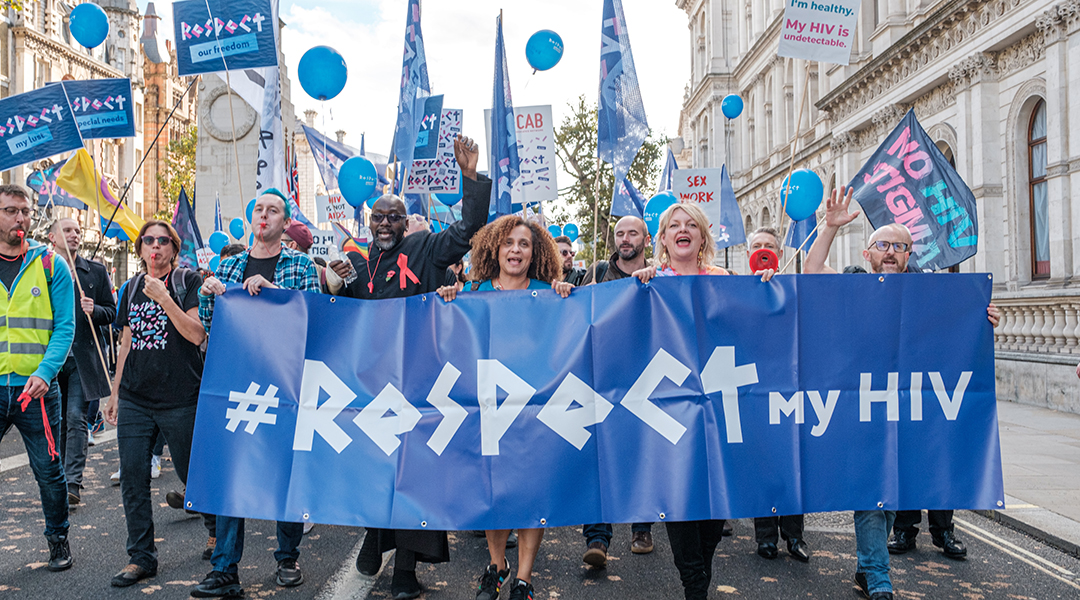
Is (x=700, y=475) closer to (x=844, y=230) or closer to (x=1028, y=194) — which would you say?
(x=1028, y=194)

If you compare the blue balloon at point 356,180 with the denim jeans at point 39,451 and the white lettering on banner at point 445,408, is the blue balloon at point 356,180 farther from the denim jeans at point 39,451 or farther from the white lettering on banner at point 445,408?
the white lettering on banner at point 445,408

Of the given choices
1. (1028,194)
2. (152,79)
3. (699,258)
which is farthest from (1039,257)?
(152,79)

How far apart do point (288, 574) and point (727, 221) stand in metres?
9.63

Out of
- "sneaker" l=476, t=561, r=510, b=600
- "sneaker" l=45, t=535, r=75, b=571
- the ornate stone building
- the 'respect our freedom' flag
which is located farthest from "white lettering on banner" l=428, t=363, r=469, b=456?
the ornate stone building

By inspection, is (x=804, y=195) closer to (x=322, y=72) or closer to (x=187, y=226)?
(x=322, y=72)

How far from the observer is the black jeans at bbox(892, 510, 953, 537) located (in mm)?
4953

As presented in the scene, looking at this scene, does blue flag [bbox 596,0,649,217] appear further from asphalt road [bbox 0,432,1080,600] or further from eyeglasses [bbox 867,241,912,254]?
asphalt road [bbox 0,432,1080,600]

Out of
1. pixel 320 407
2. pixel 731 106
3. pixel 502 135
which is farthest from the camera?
pixel 731 106

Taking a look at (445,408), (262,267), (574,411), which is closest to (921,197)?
(574,411)

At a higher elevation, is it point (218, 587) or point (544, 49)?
point (544, 49)

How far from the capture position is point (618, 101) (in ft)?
26.7

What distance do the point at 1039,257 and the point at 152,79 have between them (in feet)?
218

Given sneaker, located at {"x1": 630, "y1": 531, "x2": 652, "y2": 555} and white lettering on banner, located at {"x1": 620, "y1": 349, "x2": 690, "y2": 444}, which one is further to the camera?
sneaker, located at {"x1": 630, "y1": 531, "x2": 652, "y2": 555}

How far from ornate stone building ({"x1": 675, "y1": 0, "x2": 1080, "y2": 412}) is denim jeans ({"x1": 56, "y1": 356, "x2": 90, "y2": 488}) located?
240 inches
